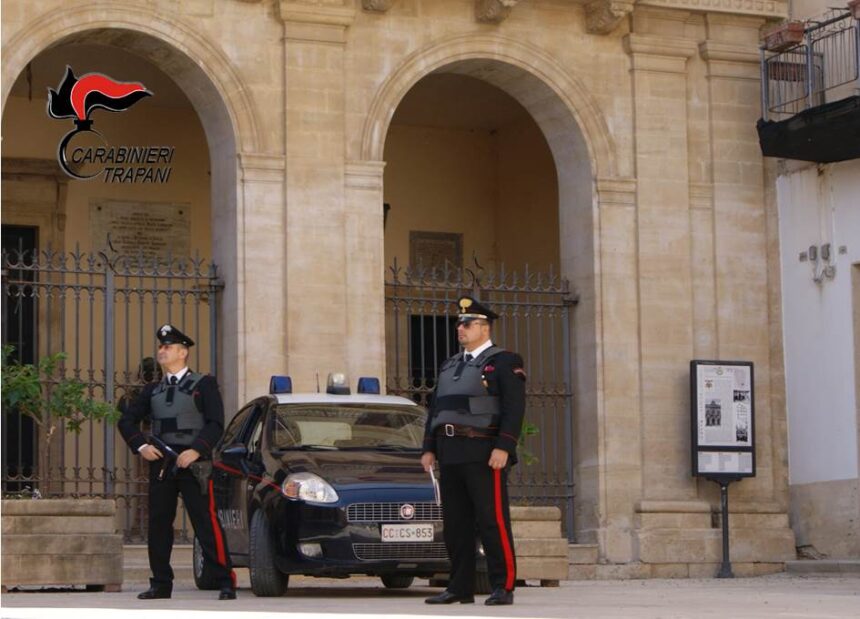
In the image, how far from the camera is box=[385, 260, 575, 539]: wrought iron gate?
736 inches

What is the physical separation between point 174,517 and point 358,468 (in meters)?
1.26

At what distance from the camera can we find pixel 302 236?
1780 cm

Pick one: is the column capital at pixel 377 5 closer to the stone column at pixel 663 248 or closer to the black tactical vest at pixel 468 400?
the stone column at pixel 663 248

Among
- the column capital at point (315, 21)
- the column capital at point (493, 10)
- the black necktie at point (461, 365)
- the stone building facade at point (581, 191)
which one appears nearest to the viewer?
the black necktie at point (461, 365)

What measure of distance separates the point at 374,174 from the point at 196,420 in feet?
19.8

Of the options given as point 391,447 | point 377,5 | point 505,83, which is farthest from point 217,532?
point 505,83

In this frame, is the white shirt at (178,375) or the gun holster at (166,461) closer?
the gun holster at (166,461)

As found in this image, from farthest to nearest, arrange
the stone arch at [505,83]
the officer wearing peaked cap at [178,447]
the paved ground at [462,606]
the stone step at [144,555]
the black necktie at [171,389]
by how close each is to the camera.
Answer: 1. the stone arch at [505,83]
2. the stone step at [144,555]
3. the black necktie at [171,389]
4. the officer wearing peaked cap at [178,447]
5. the paved ground at [462,606]

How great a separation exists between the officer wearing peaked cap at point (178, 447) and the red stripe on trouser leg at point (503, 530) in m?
2.06

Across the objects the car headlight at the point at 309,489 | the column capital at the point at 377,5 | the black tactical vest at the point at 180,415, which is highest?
the column capital at the point at 377,5

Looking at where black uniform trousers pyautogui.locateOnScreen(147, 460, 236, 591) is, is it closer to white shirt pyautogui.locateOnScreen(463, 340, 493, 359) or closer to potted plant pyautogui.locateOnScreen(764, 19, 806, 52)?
white shirt pyautogui.locateOnScreen(463, 340, 493, 359)

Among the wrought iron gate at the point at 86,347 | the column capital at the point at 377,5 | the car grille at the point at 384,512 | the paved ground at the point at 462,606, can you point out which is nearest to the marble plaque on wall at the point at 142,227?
the wrought iron gate at the point at 86,347

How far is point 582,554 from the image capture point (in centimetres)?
1855

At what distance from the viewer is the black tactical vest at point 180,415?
12.6 m
